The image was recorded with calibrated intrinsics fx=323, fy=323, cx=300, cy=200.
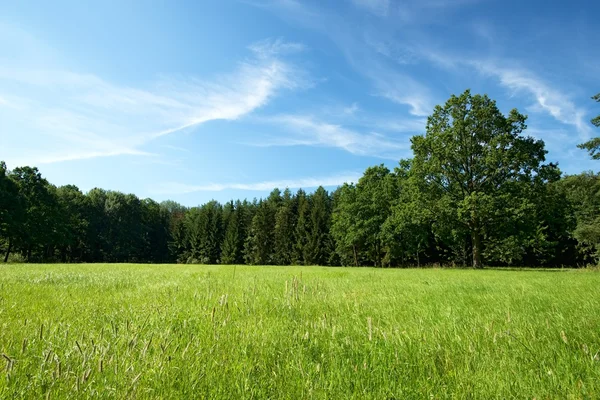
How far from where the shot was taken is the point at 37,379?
2186 millimetres

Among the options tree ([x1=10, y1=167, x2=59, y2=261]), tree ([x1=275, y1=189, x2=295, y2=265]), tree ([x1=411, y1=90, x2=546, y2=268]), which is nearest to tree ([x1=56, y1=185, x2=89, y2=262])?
tree ([x1=10, y1=167, x2=59, y2=261])

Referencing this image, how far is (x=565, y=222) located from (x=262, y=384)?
70187mm

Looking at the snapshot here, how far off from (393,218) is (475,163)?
16142 millimetres

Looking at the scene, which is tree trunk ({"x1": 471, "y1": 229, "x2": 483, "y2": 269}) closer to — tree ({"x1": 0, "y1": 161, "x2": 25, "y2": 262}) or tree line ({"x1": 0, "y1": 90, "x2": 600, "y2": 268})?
tree line ({"x1": 0, "y1": 90, "x2": 600, "y2": 268})

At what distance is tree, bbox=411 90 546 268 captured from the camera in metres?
31.2

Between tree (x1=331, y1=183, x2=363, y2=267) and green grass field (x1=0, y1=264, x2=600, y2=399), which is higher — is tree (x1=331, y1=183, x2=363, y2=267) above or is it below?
above

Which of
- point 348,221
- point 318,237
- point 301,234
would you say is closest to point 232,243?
point 301,234

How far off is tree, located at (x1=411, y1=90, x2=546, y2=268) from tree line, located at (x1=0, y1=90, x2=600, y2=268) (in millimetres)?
109

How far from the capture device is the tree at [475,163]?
1227 inches

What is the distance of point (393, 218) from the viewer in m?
47.8

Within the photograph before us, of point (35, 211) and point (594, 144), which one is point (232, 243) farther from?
point (594, 144)

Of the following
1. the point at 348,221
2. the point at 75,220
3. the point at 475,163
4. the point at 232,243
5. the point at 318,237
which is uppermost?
the point at 475,163

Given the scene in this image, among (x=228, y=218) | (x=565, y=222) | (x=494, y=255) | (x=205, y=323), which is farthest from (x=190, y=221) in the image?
(x=205, y=323)

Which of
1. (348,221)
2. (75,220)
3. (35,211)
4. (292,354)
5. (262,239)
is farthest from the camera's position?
(262,239)
